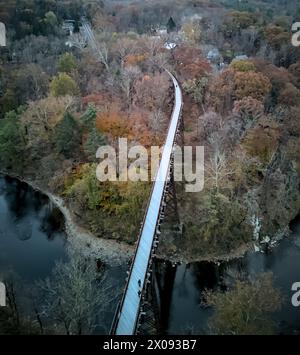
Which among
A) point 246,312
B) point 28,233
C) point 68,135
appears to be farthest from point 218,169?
point 28,233

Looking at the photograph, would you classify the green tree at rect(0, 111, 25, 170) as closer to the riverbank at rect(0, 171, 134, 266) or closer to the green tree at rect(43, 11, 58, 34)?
the riverbank at rect(0, 171, 134, 266)

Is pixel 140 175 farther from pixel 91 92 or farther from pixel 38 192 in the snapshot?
pixel 91 92

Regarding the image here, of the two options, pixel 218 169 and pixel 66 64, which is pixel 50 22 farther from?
pixel 218 169

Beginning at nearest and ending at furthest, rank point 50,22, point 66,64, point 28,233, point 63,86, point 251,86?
point 28,233 < point 251,86 < point 63,86 < point 66,64 < point 50,22

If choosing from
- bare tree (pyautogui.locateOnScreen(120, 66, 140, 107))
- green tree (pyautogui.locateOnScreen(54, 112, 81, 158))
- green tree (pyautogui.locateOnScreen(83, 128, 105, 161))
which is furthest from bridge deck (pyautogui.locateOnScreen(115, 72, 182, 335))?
bare tree (pyautogui.locateOnScreen(120, 66, 140, 107))

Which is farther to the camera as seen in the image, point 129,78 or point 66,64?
point 66,64

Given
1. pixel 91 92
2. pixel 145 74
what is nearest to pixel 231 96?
pixel 145 74

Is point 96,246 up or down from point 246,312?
down
